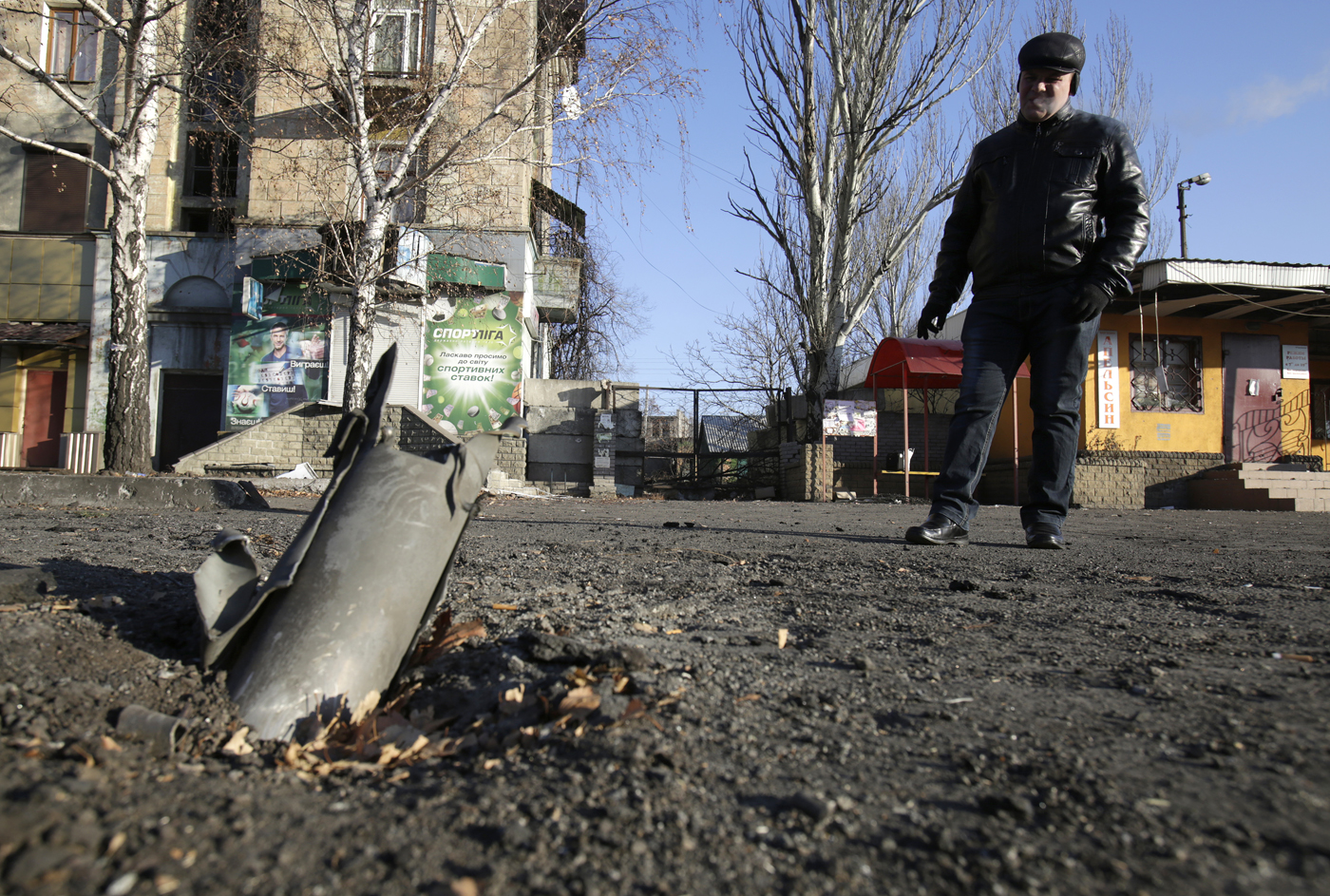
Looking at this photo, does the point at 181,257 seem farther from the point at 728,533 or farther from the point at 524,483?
the point at 728,533

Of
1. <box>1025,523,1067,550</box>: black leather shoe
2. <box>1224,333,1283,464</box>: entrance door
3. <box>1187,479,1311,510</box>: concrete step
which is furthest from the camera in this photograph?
<box>1224,333,1283,464</box>: entrance door

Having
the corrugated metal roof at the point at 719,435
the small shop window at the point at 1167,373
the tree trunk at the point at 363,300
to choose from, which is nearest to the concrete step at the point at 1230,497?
the small shop window at the point at 1167,373

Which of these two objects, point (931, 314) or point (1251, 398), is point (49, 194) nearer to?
point (931, 314)

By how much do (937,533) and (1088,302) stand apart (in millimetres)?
1275

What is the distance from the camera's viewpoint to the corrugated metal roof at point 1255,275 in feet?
47.0

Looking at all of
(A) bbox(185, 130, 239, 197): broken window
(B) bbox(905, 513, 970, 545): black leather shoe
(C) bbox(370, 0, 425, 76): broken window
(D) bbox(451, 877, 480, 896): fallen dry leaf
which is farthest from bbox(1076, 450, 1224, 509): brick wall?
(A) bbox(185, 130, 239, 197): broken window

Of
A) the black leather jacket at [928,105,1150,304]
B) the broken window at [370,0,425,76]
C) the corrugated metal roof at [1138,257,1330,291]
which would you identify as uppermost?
the broken window at [370,0,425,76]

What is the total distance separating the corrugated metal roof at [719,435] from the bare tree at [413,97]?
603 cm

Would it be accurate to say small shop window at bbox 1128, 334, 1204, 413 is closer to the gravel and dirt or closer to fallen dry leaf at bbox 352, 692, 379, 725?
the gravel and dirt

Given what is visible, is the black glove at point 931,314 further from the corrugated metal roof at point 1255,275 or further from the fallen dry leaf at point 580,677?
the corrugated metal roof at point 1255,275

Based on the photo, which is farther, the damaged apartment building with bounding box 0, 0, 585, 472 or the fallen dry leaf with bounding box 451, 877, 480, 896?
the damaged apartment building with bounding box 0, 0, 585, 472

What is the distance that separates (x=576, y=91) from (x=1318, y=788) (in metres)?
13.1

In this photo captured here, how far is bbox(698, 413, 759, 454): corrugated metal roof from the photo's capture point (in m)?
17.4

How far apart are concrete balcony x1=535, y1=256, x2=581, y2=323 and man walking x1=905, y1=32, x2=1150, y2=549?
616 inches
